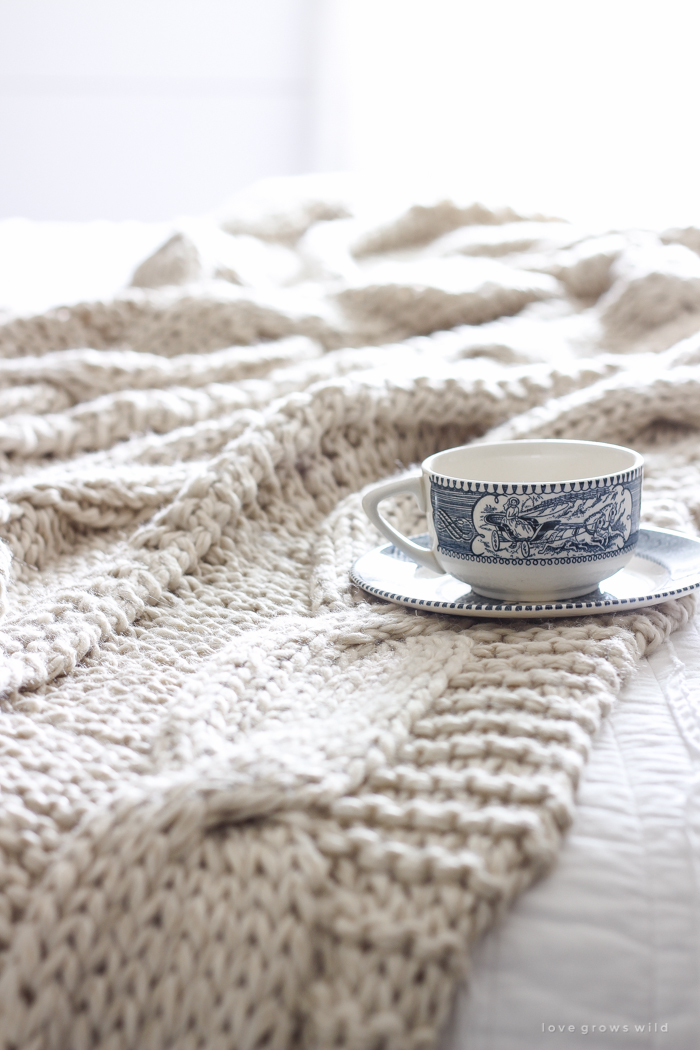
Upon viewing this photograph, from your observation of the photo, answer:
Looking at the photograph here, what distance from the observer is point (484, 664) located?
1.51ft

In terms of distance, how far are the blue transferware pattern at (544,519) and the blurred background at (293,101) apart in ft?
6.54

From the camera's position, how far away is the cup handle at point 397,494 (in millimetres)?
548

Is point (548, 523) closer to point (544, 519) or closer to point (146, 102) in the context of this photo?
point (544, 519)

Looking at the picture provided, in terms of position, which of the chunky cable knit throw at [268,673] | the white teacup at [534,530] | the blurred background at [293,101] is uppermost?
the blurred background at [293,101]

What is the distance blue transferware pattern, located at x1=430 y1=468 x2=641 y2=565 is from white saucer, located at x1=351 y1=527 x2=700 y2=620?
0.08 feet

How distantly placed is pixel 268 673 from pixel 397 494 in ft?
0.48

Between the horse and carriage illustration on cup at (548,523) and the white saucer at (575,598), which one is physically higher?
the horse and carriage illustration on cup at (548,523)


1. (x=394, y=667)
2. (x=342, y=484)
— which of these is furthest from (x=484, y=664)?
(x=342, y=484)

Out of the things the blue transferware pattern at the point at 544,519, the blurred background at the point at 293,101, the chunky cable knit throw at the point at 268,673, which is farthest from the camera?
the blurred background at the point at 293,101

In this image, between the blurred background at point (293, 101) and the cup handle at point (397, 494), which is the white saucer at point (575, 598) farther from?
the blurred background at point (293, 101)

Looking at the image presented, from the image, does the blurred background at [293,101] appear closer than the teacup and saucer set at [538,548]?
No

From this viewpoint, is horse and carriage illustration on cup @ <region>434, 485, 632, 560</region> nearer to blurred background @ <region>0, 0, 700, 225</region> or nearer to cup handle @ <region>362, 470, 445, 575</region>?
cup handle @ <region>362, 470, 445, 575</region>

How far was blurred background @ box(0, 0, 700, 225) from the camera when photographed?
2.46 metres

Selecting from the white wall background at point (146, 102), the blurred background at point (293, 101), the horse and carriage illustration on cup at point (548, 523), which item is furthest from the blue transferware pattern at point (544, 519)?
the white wall background at point (146, 102)
